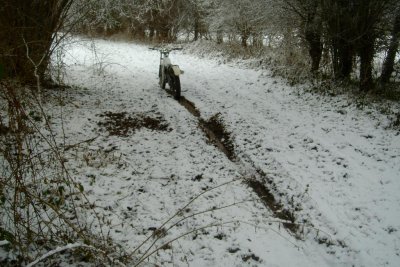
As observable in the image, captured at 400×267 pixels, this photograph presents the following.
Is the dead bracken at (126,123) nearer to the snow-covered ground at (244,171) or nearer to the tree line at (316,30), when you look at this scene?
the snow-covered ground at (244,171)

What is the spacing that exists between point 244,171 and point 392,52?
19.6 feet

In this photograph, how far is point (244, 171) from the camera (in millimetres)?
5980

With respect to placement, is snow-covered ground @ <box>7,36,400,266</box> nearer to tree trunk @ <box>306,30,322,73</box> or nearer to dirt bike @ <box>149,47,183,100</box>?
dirt bike @ <box>149,47,183,100</box>

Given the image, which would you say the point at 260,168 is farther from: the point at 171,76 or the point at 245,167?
the point at 171,76

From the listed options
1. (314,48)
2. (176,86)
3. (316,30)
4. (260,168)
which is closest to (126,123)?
(176,86)

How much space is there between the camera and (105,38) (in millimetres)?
26047

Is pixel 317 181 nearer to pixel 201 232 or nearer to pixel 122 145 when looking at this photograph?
pixel 201 232

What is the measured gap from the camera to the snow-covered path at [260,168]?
410 cm

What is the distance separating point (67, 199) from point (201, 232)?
79.9 inches

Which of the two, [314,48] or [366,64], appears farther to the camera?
[314,48]

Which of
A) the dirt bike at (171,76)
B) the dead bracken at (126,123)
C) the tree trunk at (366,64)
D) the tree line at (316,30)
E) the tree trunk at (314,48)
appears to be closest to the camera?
the dead bracken at (126,123)

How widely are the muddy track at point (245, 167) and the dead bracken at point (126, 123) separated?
Result: 101 centimetres

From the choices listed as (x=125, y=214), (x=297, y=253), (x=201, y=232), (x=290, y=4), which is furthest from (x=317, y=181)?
(x=290, y=4)

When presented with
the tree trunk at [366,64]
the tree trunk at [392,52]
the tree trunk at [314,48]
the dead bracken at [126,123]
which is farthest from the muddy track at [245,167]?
the tree trunk at [392,52]
